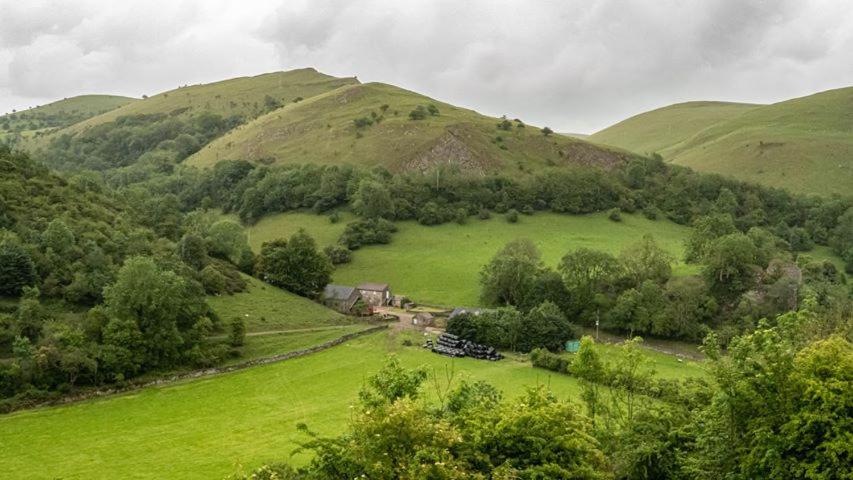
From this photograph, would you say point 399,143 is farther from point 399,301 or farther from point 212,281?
point 212,281

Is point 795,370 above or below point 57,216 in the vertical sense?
below

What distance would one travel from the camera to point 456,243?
11612 centimetres

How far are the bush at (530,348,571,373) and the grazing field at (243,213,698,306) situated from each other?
26.6 m

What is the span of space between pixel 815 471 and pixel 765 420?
7.39 ft

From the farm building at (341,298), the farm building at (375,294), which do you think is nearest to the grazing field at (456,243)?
the farm building at (375,294)

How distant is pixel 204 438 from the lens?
43.0 metres

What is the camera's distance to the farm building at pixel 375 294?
92.8 meters

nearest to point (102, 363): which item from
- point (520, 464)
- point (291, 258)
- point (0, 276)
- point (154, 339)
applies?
point (154, 339)

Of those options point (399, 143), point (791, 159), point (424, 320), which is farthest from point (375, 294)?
point (791, 159)

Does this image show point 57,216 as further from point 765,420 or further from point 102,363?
point 765,420

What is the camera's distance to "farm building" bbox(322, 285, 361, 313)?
87562 millimetres

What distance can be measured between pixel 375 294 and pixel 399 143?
75212mm

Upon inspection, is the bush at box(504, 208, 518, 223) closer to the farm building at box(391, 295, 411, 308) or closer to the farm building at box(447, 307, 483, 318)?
the farm building at box(391, 295, 411, 308)

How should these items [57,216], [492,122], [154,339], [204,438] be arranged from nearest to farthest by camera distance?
[204,438]
[154,339]
[57,216]
[492,122]
